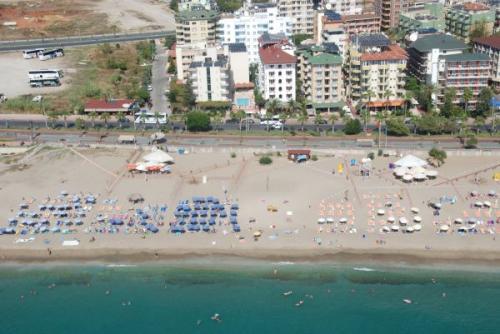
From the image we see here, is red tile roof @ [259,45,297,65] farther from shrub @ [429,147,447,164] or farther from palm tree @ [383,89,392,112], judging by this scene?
shrub @ [429,147,447,164]

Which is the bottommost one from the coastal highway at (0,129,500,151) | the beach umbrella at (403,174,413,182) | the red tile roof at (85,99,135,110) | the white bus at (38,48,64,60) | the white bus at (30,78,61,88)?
the beach umbrella at (403,174,413,182)

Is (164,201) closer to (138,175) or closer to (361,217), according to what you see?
(138,175)

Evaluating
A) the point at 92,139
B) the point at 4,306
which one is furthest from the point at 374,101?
the point at 4,306

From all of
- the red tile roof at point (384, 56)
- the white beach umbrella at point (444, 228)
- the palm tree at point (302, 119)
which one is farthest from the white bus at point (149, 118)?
the white beach umbrella at point (444, 228)

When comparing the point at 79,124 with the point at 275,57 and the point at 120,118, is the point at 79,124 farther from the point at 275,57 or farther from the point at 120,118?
the point at 275,57

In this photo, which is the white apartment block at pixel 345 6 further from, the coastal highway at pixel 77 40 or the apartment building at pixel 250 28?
the coastal highway at pixel 77 40

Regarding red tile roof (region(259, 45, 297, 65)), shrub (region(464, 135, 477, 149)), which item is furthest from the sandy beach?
red tile roof (region(259, 45, 297, 65))

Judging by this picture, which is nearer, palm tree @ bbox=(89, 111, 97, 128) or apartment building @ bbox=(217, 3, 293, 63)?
palm tree @ bbox=(89, 111, 97, 128)
